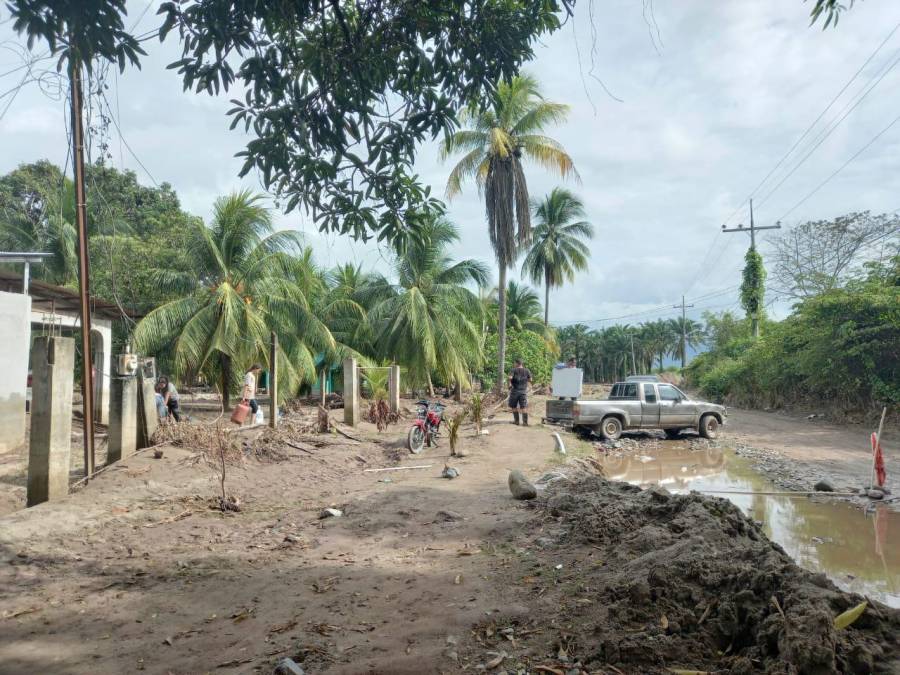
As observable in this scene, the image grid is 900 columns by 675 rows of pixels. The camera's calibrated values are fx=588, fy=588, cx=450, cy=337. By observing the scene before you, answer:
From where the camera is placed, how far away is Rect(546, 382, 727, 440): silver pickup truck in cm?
1614

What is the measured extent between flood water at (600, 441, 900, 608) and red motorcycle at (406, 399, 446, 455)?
3.87 meters

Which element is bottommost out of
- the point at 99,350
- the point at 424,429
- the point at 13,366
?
the point at 424,429

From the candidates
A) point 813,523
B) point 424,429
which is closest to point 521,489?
point 813,523

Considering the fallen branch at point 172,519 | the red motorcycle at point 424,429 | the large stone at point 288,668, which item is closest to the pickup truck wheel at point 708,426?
the red motorcycle at point 424,429

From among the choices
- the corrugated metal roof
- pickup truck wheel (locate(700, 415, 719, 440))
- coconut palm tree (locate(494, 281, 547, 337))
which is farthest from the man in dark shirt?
coconut palm tree (locate(494, 281, 547, 337))

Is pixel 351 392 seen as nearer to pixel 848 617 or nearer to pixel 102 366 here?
pixel 102 366

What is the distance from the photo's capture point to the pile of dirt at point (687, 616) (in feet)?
9.87

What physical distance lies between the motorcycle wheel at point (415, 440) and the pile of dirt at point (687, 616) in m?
7.23

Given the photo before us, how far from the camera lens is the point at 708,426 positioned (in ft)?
56.0

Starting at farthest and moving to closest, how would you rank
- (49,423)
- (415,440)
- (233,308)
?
(233,308)
(415,440)
(49,423)

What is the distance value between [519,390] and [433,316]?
934 cm

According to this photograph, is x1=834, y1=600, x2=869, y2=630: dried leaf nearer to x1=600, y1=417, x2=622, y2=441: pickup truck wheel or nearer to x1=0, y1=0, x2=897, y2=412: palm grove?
x1=0, y1=0, x2=897, y2=412: palm grove

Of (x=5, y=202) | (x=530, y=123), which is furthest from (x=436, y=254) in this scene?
(x=5, y=202)

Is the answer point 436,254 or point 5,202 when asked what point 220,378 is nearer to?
point 436,254
